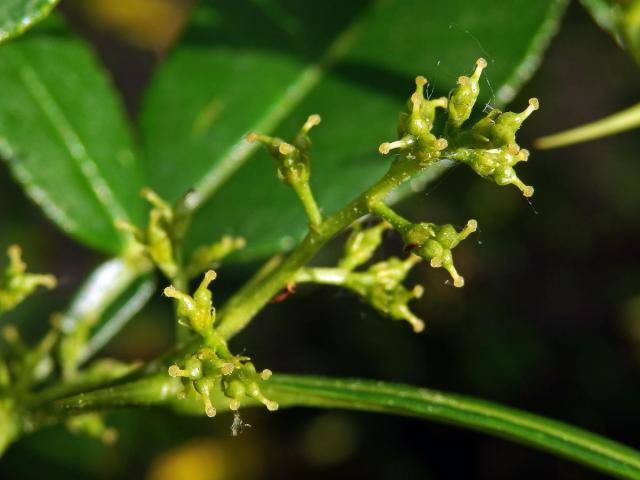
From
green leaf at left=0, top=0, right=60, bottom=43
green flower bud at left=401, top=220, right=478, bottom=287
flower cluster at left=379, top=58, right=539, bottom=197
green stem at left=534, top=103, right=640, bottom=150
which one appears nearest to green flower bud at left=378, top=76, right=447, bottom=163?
flower cluster at left=379, top=58, right=539, bottom=197

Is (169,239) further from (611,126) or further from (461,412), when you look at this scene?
(611,126)

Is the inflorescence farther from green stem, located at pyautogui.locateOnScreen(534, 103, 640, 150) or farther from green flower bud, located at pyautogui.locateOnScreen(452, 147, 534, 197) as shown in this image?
green stem, located at pyautogui.locateOnScreen(534, 103, 640, 150)

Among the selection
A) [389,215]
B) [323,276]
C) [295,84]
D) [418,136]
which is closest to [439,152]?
[418,136]

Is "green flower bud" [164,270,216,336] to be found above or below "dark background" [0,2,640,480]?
below

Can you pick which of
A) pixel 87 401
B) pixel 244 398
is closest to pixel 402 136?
pixel 244 398

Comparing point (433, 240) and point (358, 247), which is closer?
point (433, 240)

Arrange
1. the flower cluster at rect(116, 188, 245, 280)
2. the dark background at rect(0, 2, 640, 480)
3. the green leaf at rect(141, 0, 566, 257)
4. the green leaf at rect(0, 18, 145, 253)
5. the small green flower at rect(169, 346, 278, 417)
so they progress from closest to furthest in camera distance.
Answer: the small green flower at rect(169, 346, 278, 417) < the flower cluster at rect(116, 188, 245, 280) < the green leaf at rect(141, 0, 566, 257) < the green leaf at rect(0, 18, 145, 253) < the dark background at rect(0, 2, 640, 480)
